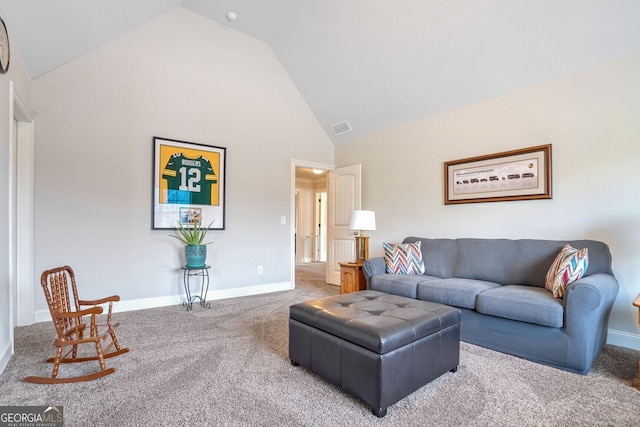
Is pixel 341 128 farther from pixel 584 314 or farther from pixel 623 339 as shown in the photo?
pixel 623 339

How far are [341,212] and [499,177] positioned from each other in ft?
7.99

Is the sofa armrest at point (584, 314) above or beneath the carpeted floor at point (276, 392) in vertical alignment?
above

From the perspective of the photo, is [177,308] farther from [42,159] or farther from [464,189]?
[464,189]

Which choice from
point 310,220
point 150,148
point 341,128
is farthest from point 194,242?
point 310,220

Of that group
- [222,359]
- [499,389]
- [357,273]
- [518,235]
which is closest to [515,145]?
[518,235]

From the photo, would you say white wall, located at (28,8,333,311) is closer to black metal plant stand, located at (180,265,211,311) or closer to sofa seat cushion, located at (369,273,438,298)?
black metal plant stand, located at (180,265,211,311)

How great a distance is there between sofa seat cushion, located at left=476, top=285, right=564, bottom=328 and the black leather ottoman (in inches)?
21.6

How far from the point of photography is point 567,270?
2.39 m

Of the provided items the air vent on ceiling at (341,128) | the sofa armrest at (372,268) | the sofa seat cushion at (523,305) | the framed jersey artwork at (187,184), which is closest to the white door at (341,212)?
the air vent on ceiling at (341,128)

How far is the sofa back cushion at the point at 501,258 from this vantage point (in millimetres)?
2674

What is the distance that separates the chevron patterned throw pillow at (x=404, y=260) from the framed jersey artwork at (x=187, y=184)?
227cm

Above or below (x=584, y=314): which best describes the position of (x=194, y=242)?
above

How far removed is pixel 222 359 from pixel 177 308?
1.73 metres

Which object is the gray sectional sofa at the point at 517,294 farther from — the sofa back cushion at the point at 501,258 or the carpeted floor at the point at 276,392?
the carpeted floor at the point at 276,392
